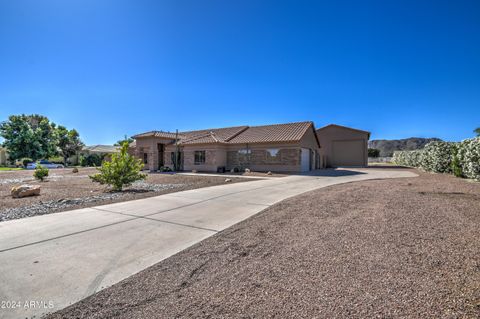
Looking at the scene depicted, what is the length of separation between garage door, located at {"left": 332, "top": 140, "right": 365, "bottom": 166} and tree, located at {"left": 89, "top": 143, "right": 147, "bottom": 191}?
30742 millimetres

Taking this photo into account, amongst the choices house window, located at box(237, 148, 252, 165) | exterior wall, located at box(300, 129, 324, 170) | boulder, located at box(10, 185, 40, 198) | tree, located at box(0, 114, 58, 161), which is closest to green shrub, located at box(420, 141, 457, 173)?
exterior wall, located at box(300, 129, 324, 170)

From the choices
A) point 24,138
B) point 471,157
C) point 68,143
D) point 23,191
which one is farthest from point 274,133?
point 68,143

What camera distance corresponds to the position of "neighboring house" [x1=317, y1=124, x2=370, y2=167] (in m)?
34.1

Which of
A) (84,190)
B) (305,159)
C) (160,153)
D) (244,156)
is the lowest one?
(84,190)

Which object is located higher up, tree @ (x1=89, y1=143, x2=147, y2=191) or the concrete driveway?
tree @ (x1=89, y1=143, x2=147, y2=191)

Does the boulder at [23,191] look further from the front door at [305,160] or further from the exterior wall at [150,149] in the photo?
the front door at [305,160]

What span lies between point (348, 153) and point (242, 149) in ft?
60.6

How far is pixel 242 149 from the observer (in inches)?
1003

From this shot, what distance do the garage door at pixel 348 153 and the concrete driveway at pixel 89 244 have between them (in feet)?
102

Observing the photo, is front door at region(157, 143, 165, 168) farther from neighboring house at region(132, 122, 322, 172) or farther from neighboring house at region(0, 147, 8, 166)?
neighboring house at region(0, 147, 8, 166)

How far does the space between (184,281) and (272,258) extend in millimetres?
1379

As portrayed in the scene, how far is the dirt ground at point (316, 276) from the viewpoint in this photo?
2.51 m

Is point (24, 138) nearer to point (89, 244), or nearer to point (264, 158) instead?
point (264, 158)

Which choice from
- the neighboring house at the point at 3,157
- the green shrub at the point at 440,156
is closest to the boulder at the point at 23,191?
the green shrub at the point at 440,156
